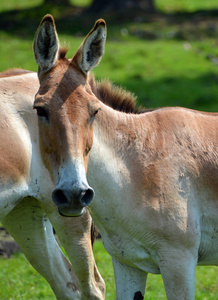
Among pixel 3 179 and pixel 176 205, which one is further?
pixel 3 179

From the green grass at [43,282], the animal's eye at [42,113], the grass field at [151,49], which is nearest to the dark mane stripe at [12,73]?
the animal's eye at [42,113]

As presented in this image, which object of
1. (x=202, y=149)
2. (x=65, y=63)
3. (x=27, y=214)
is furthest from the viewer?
(x=27, y=214)

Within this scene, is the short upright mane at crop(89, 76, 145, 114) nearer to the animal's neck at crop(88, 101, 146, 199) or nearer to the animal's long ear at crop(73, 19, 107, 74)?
the animal's neck at crop(88, 101, 146, 199)

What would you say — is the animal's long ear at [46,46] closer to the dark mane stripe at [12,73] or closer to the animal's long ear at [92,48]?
the animal's long ear at [92,48]

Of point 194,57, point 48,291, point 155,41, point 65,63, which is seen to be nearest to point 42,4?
point 155,41

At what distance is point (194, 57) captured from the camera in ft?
52.6

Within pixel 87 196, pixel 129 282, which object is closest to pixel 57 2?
pixel 129 282

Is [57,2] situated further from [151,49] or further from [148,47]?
[151,49]

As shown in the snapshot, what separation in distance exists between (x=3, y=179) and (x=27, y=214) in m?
0.61

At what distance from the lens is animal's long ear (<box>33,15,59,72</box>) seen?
3826 mm

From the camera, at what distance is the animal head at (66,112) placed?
350cm

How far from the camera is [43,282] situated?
256 inches

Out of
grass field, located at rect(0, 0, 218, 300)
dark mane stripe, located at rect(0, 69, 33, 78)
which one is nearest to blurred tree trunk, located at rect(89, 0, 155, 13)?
grass field, located at rect(0, 0, 218, 300)

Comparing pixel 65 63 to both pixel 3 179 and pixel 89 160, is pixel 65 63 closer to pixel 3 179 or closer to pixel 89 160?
pixel 89 160
